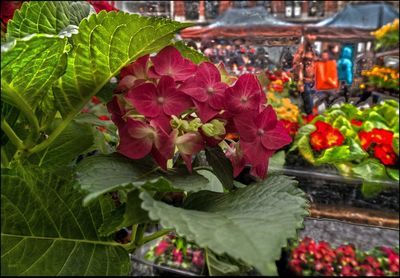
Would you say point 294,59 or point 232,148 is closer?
point 232,148

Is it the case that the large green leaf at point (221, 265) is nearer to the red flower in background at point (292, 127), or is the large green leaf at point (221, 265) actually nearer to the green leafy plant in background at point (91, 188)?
the green leafy plant in background at point (91, 188)

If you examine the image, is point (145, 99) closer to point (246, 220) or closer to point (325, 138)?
point (246, 220)

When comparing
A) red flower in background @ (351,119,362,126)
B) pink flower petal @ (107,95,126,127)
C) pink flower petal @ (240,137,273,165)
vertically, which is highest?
pink flower petal @ (107,95,126,127)

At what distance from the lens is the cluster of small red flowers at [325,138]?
1.21m

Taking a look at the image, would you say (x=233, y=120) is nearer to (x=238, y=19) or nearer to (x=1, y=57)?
(x=1, y=57)

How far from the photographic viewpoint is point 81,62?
12.1 inches

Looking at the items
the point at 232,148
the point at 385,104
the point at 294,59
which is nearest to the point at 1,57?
the point at 232,148

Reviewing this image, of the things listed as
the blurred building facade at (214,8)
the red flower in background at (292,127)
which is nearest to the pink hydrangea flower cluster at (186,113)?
the red flower in background at (292,127)

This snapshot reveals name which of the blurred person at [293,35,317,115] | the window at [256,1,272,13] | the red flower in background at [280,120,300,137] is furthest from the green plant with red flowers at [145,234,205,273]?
the window at [256,1,272,13]

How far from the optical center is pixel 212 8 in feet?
11.4

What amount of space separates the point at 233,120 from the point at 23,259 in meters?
0.17

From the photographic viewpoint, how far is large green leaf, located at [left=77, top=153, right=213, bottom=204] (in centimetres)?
24

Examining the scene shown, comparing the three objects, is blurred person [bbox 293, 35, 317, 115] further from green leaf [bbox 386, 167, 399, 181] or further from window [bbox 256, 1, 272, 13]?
window [bbox 256, 1, 272, 13]

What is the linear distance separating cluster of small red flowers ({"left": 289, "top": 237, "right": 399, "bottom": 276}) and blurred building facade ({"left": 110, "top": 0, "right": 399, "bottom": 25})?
1.00 meters
